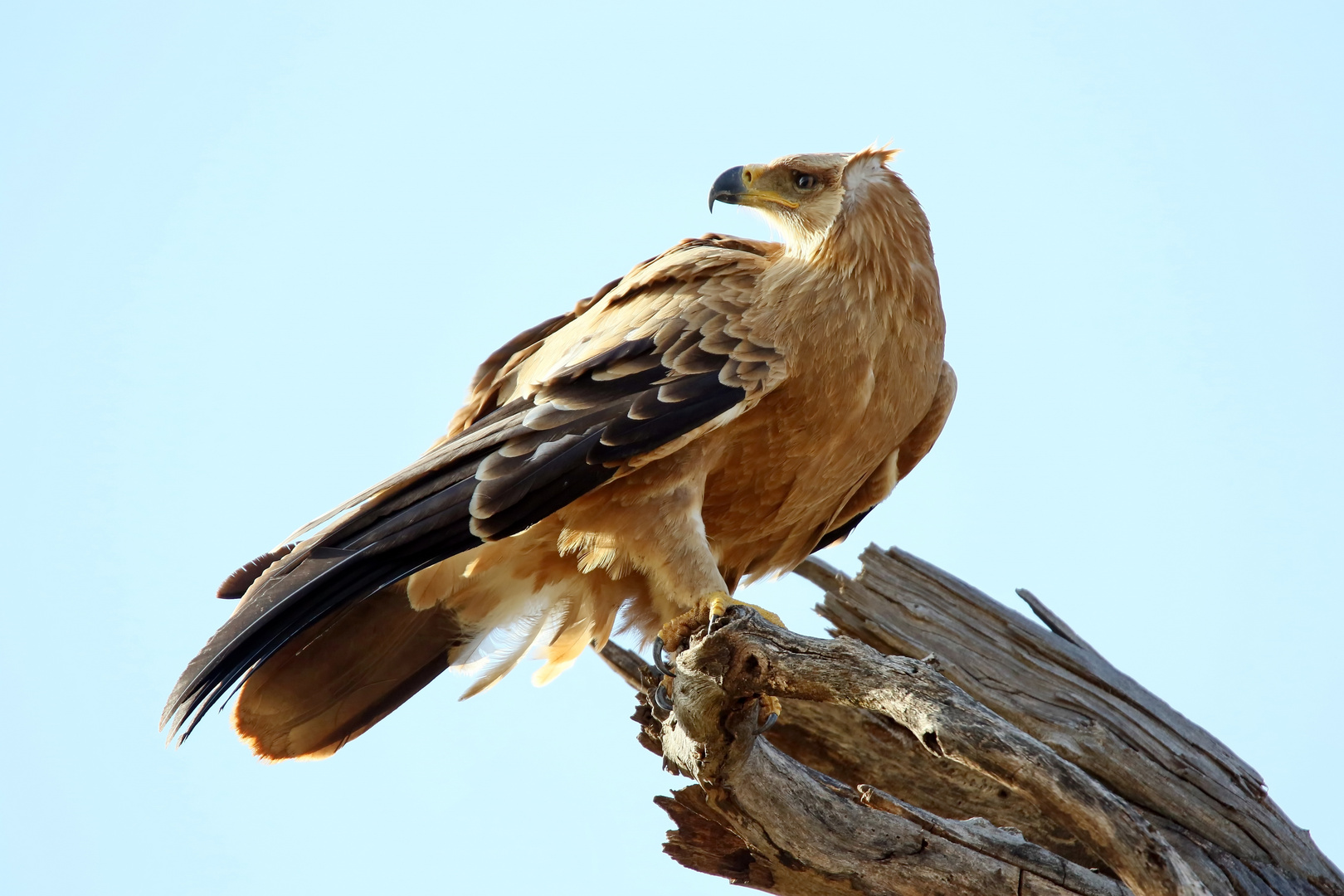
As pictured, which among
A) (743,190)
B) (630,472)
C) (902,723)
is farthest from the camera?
(743,190)

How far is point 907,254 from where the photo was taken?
4.74 m

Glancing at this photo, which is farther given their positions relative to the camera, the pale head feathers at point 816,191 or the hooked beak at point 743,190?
the hooked beak at point 743,190

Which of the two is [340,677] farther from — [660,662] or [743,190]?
[743,190]

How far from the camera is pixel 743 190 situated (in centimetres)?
501

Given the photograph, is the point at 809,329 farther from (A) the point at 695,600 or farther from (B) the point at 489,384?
(B) the point at 489,384

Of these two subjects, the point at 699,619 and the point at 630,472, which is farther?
the point at 630,472

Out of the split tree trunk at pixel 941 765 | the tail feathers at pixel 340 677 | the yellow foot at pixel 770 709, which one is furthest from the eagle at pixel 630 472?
the split tree trunk at pixel 941 765

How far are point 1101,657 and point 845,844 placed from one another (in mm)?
2035

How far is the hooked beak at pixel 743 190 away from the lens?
4961 mm

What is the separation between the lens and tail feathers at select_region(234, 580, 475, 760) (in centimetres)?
456

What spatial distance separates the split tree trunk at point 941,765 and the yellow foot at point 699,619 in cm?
11

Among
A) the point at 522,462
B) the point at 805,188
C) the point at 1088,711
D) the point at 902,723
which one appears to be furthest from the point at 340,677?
the point at 1088,711

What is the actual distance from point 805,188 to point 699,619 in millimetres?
1960

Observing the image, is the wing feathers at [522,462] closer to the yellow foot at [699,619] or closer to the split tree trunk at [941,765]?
the yellow foot at [699,619]
